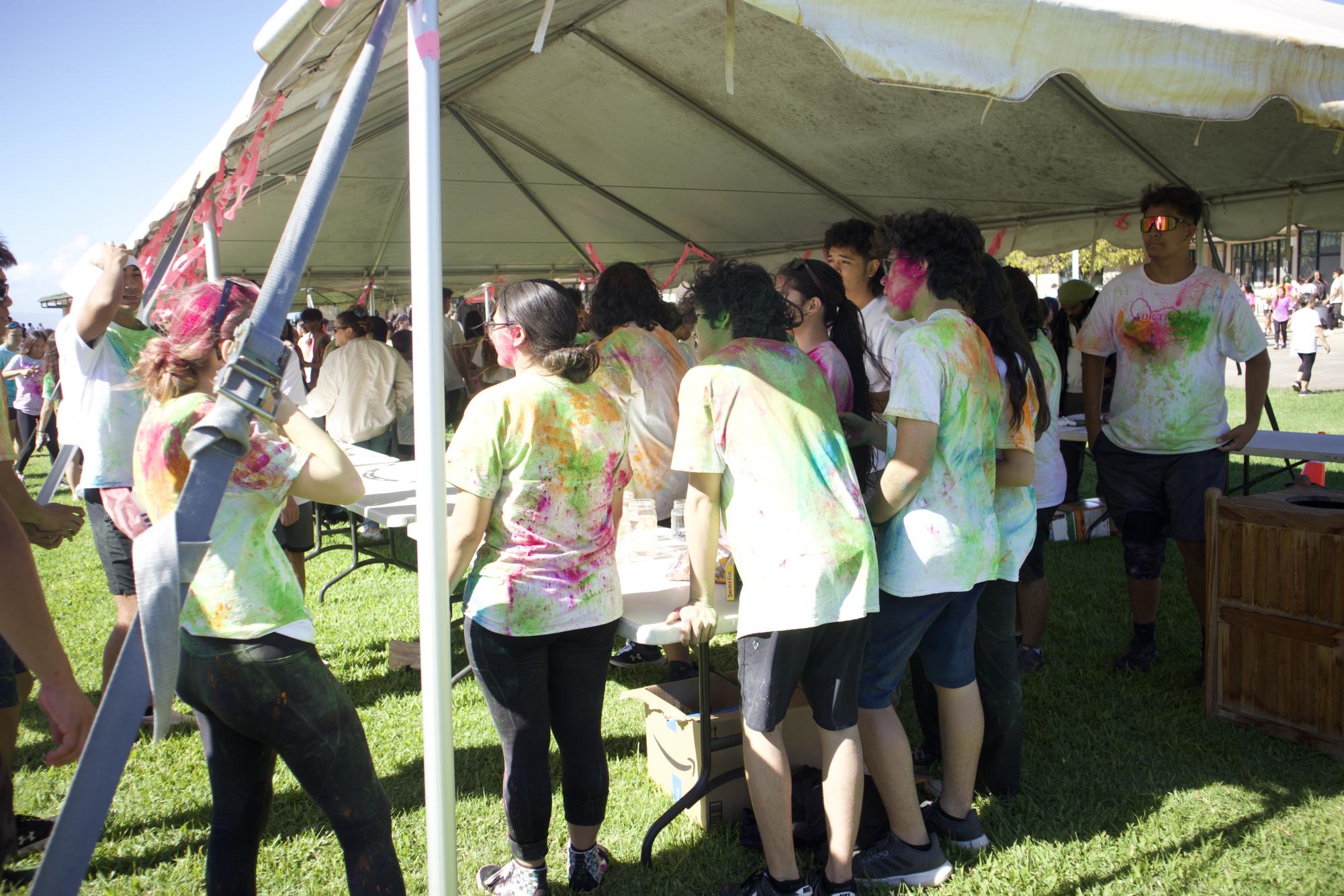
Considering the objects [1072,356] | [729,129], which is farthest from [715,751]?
[1072,356]

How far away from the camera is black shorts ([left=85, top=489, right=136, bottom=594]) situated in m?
3.15

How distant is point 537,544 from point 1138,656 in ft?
9.25

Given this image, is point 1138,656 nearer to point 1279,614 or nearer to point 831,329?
point 1279,614

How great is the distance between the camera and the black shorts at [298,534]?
404cm

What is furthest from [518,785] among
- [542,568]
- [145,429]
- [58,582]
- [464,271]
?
[464,271]

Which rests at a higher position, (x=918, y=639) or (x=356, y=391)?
(x=356, y=391)

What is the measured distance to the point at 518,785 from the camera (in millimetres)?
2215

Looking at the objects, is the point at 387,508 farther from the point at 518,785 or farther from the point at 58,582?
the point at 58,582

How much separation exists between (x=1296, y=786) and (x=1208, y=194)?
3166 mm

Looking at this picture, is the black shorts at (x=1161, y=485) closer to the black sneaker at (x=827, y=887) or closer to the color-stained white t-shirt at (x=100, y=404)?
the black sneaker at (x=827, y=887)

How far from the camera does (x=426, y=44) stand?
1.51 metres

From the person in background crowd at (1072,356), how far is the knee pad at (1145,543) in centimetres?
224

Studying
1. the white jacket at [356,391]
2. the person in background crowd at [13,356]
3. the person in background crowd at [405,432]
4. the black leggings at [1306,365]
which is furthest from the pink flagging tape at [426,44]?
the black leggings at [1306,365]

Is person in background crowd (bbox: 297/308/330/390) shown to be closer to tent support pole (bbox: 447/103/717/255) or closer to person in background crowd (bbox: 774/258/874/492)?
tent support pole (bbox: 447/103/717/255)
